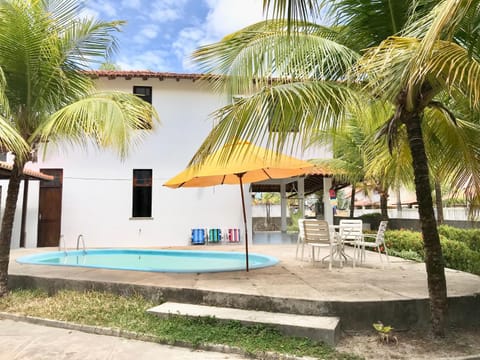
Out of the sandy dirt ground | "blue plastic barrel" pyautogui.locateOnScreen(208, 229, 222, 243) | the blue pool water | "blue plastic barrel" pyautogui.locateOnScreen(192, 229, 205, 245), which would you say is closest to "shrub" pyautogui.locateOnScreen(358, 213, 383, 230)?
"blue plastic barrel" pyautogui.locateOnScreen(208, 229, 222, 243)

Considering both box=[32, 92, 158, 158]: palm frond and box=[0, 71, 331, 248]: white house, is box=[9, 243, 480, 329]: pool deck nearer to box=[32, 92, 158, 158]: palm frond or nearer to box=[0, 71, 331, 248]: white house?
box=[32, 92, 158, 158]: palm frond

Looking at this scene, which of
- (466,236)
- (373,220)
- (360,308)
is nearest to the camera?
(360,308)

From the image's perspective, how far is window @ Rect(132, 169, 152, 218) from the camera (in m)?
14.8

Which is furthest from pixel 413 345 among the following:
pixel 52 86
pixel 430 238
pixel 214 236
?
pixel 214 236

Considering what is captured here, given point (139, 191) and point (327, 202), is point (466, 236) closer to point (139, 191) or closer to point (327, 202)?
point (327, 202)

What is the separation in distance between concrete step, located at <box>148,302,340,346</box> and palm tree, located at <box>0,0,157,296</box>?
287 centimetres

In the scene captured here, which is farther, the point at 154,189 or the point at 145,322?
the point at 154,189

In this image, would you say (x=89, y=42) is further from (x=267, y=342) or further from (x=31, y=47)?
(x=267, y=342)

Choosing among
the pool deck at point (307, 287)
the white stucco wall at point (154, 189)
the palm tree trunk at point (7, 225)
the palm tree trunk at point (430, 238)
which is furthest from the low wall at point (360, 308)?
the white stucco wall at point (154, 189)

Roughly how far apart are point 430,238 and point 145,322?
4133 mm

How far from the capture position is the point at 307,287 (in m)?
5.99

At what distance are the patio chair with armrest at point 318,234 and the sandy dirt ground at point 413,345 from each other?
2.96m

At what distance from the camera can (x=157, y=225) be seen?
14.6 meters

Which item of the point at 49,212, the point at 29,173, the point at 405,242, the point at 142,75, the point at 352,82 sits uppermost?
the point at 142,75
